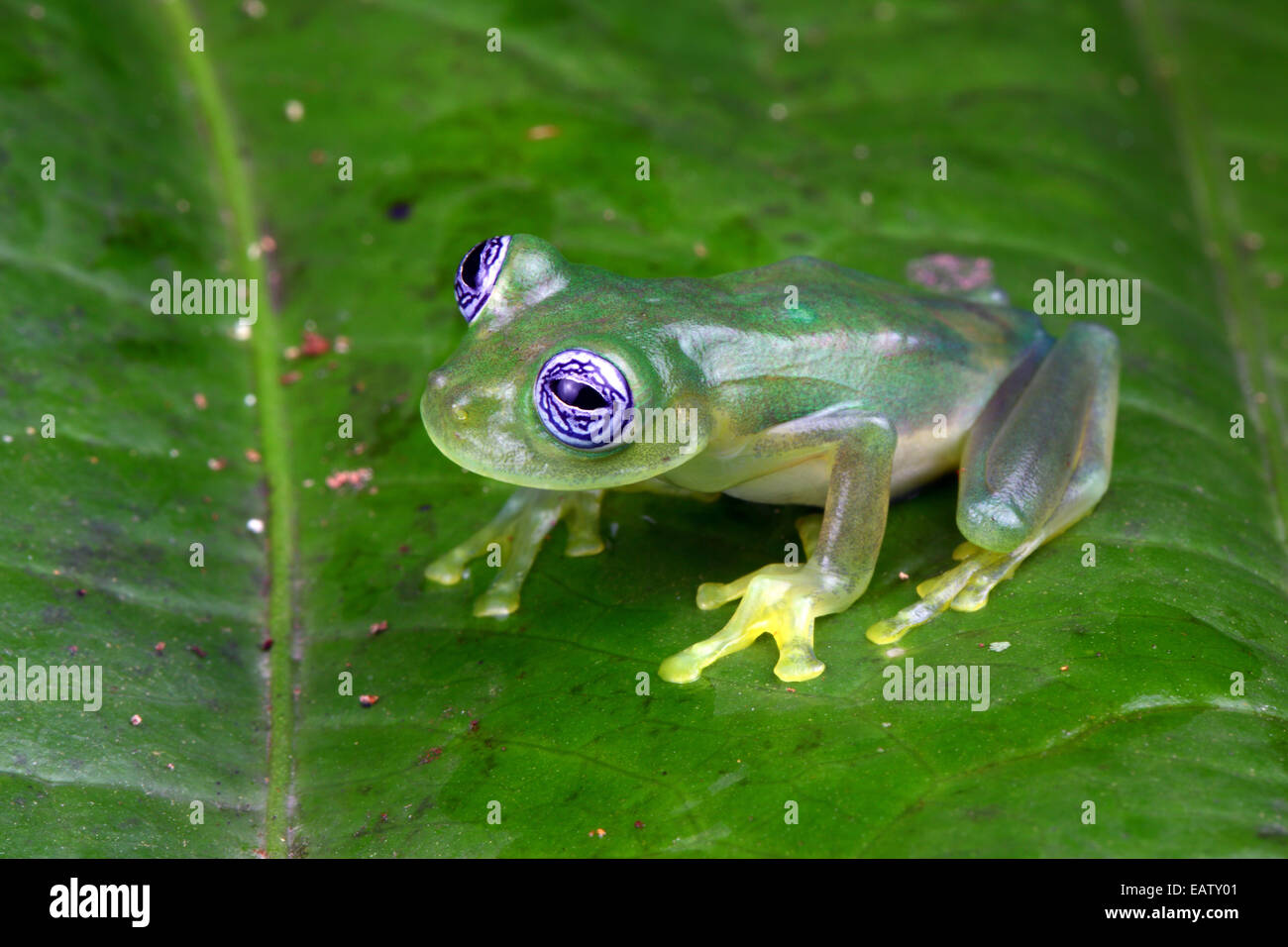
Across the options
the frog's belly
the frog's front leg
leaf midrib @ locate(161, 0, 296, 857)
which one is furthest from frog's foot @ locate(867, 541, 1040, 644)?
leaf midrib @ locate(161, 0, 296, 857)

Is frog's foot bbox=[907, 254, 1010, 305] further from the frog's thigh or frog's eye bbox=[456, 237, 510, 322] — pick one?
frog's eye bbox=[456, 237, 510, 322]

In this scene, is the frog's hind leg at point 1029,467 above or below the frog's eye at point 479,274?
A: below

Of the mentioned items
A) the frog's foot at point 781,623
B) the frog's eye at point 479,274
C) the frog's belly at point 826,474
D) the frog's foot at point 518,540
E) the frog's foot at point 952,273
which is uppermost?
the frog's foot at point 952,273

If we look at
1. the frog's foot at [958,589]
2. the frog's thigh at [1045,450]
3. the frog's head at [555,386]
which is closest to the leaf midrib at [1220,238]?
the frog's thigh at [1045,450]

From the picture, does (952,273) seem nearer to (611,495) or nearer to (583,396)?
(611,495)

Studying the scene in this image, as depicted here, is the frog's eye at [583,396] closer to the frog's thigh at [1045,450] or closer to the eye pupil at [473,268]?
the eye pupil at [473,268]
